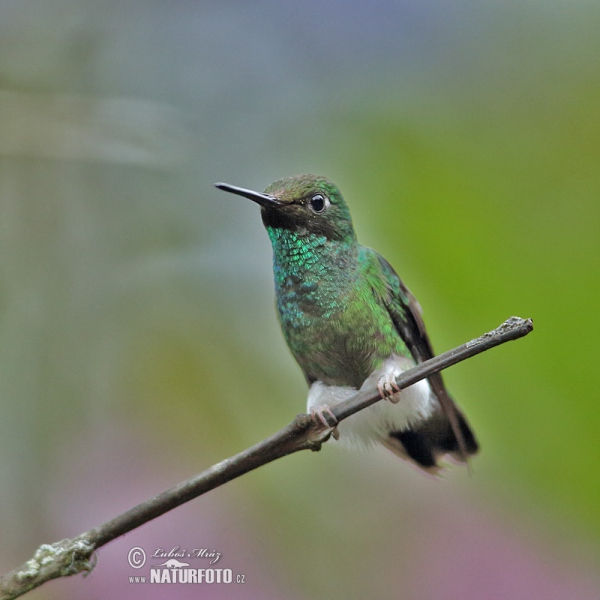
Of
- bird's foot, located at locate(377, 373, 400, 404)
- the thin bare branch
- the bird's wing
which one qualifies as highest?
the bird's wing

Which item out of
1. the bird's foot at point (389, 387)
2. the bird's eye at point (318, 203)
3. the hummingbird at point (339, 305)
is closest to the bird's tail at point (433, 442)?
the hummingbird at point (339, 305)

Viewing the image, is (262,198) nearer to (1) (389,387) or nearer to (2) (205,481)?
(1) (389,387)

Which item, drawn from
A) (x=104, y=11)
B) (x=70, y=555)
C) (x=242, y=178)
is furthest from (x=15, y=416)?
(x=104, y=11)

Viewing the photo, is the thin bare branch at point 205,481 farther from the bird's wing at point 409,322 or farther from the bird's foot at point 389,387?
the bird's wing at point 409,322

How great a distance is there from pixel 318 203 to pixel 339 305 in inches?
7.3

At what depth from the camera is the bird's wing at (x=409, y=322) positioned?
4.16ft

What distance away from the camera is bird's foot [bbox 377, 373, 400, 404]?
1081 mm

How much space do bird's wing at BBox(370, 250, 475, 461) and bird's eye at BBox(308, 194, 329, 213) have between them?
4.8 inches

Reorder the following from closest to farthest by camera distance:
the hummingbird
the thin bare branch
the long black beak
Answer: the thin bare branch, the long black beak, the hummingbird

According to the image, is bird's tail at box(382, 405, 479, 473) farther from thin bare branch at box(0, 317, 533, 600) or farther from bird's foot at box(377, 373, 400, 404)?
thin bare branch at box(0, 317, 533, 600)

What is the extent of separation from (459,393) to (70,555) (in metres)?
0.60

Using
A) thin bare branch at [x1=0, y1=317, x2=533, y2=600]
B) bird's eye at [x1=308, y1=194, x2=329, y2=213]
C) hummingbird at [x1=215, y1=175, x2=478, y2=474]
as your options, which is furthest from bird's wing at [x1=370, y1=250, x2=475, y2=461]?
thin bare branch at [x1=0, y1=317, x2=533, y2=600]

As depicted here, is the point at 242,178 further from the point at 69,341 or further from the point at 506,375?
the point at 506,375

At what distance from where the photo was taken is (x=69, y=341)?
1252 millimetres
